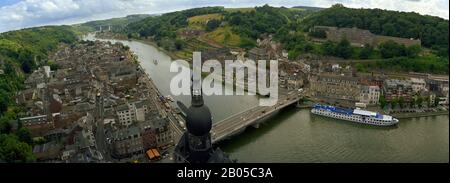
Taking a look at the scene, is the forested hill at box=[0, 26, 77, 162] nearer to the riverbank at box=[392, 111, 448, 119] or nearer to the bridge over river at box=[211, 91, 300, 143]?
the bridge over river at box=[211, 91, 300, 143]

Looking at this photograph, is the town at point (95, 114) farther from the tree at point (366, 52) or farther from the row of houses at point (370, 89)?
the tree at point (366, 52)

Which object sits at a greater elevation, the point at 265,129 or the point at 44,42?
the point at 44,42

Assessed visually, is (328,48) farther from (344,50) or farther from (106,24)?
(106,24)

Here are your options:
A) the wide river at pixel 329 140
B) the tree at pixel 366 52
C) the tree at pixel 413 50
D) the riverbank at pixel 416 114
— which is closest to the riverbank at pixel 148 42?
the tree at pixel 366 52

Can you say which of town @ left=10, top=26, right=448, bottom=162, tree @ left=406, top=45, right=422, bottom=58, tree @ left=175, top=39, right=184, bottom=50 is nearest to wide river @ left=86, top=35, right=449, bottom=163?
town @ left=10, top=26, right=448, bottom=162

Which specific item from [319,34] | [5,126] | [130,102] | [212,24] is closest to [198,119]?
[5,126]
